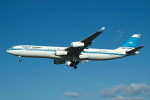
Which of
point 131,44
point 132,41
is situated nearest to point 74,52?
point 131,44

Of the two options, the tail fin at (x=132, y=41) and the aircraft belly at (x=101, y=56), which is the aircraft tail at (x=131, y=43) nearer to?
the tail fin at (x=132, y=41)

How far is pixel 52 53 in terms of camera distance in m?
51.1

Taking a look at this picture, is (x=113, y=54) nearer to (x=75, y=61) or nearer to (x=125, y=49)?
(x=125, y=49)

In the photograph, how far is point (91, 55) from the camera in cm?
5312

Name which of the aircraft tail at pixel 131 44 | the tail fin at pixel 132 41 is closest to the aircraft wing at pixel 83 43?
the aircraft tail at pixel 131 44

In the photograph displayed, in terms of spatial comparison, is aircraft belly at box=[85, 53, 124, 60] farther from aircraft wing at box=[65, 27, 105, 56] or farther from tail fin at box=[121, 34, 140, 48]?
tail fin at box=[121, 34, 140, 48]

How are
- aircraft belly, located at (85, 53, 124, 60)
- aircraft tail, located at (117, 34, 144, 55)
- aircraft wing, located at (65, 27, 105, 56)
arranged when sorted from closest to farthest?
aircraft wing, located at (65, 27, 105, 56) → aircraft belly, located at (85, 53, 124, 60) → aircraft tail, located at (117, 34, 144, 55)

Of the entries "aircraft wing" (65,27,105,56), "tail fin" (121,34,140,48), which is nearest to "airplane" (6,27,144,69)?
"aircraft wing" (65,27,105,56)

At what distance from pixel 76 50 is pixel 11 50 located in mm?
13843

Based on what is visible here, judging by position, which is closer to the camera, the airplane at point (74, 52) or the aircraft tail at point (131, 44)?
the airplane at point (74, 52)

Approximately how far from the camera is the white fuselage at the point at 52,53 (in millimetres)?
50812

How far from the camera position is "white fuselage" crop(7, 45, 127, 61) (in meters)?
50.8

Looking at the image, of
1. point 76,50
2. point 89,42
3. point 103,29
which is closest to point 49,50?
point 76,50

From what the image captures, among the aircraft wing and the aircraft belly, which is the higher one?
the aircraft wing
